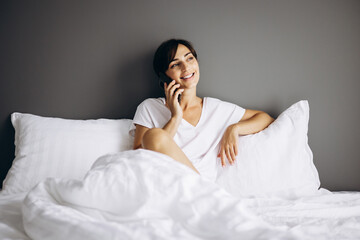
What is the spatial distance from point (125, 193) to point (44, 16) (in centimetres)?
145

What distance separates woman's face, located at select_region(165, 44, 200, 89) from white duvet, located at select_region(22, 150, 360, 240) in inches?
29.2

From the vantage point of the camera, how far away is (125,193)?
0.84 m

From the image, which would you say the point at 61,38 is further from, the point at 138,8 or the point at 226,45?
the point at 226,45

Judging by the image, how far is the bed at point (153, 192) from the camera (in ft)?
2.37

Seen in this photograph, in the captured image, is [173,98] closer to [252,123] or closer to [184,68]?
[184,68]

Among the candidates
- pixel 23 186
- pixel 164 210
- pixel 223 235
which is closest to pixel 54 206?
pixel 164 210

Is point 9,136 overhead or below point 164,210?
below

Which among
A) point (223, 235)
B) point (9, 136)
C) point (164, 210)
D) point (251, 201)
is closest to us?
point (223, 235)

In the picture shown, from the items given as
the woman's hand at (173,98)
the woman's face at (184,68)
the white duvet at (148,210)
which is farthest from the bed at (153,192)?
the woman's face at (184,68)

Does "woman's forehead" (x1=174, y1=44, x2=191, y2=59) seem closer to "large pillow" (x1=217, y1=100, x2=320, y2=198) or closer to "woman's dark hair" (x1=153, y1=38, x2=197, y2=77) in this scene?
"woman's dark hair" (x1=153, y1=38, x2=197, y2=77)

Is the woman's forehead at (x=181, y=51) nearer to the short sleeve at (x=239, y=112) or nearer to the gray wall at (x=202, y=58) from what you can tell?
the gray wall at (x=202, y=58)

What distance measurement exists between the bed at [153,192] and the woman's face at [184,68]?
39cm

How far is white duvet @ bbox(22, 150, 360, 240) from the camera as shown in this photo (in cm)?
69

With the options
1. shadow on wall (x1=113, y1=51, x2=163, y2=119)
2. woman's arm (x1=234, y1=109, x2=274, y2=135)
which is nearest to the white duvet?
woman's arm (x1=234, y1=109, x2=274, y2=135)
